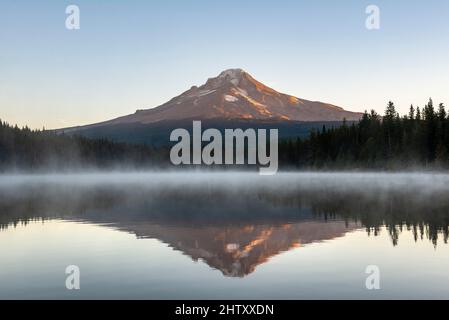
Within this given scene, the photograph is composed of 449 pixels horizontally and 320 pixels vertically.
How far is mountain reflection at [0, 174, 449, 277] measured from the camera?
2375cm

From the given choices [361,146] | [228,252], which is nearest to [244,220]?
[228,252]

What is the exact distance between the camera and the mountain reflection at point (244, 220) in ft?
77.9

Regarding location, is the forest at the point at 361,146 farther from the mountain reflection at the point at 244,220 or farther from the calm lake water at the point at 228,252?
the calm lake water at the point at 228,252

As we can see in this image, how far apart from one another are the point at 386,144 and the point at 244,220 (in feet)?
315

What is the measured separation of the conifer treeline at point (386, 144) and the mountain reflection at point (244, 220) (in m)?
60.8

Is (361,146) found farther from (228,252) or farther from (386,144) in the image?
(228,252)

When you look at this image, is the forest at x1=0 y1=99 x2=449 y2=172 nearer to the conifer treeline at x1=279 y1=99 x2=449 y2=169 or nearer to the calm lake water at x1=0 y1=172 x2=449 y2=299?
the conifer treeline at x1=279 y1=99 x2=449 y2=169

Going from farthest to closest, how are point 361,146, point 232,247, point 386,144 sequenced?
point 361,146
point 386,144
point 232,247

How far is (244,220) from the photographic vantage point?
3419 centimetres

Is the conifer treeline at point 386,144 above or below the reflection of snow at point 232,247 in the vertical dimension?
above

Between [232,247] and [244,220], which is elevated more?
[244,220]

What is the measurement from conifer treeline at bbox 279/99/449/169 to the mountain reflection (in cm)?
6079

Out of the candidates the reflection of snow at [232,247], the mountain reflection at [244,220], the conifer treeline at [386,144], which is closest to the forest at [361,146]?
the conifer treeline at [386,144]
